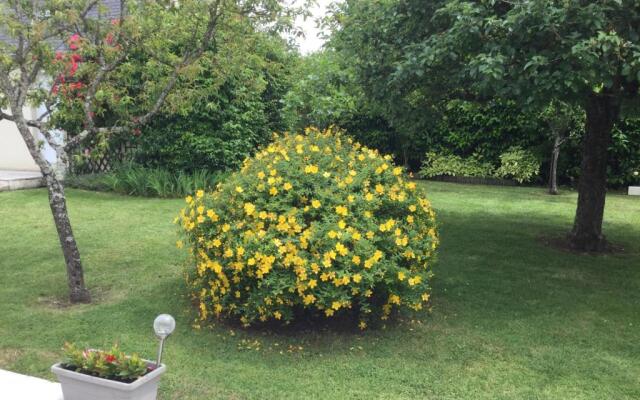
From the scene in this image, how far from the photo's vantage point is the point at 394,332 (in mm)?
4238

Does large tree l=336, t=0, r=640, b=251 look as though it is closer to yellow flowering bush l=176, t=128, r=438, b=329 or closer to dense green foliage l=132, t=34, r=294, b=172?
yellow flowering bush l=176, t=128, r=438, b=329

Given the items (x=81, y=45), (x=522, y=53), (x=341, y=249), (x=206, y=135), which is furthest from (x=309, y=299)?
(x=206, y=135)

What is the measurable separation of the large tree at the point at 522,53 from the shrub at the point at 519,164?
6128 mm

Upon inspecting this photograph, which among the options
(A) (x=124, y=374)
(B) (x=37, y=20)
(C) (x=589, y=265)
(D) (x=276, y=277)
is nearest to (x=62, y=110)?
(B) (x=37, y=20)

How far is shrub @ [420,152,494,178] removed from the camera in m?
13.4

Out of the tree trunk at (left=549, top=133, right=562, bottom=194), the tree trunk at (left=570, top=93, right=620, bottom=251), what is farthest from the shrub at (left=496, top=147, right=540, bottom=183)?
the tree trunk at (left=570, top=93, right=620, bottom=251)

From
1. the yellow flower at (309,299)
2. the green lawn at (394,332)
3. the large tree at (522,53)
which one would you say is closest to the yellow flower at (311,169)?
the yellow flower at (309,299)

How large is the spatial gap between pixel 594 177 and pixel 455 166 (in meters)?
6.90

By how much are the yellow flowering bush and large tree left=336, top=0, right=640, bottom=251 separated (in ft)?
3.77

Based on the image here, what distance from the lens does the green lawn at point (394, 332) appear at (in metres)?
3.44

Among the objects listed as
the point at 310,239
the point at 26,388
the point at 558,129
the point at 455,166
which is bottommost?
the point at 26,388

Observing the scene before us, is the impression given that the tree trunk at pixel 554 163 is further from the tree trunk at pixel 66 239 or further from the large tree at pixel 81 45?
the tree trunk at pixel 66 239

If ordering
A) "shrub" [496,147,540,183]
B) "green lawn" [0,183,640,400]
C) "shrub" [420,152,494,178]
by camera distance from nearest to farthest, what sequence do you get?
"green lawn" [0,183,640,400], "shrub" [496,147,540,183], "shrub" [420,152,494,178]

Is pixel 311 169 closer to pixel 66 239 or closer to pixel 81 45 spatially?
pixel 66 239
